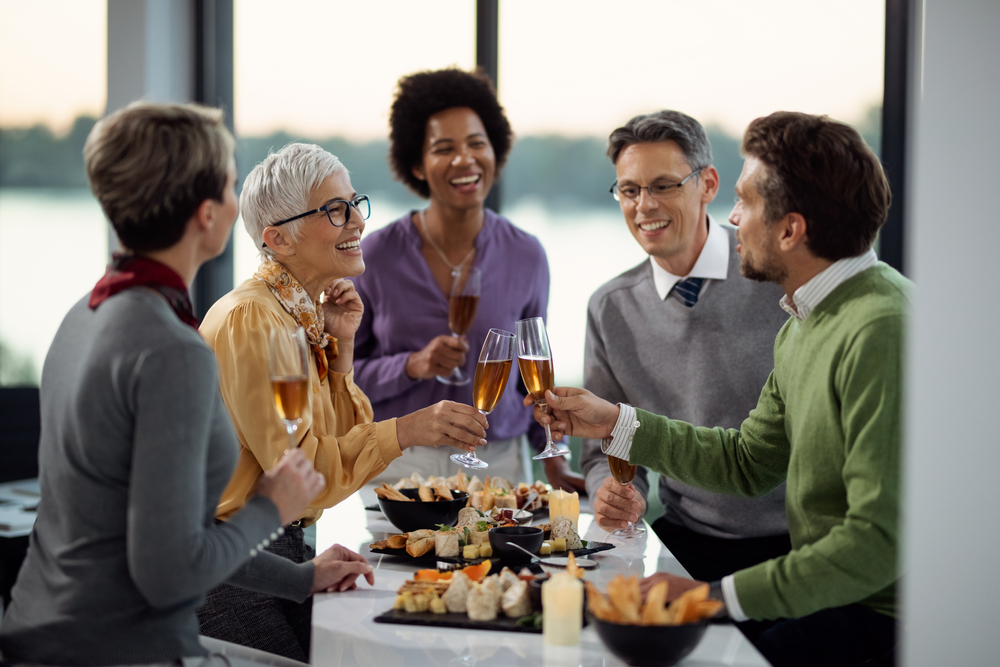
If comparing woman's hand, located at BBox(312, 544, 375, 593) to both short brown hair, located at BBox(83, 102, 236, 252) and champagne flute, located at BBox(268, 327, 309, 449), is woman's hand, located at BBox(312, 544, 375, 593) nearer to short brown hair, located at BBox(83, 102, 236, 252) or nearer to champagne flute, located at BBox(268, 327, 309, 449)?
champagne flute, located at BBox(268, 327, 309, 449)

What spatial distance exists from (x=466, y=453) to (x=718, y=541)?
95cm

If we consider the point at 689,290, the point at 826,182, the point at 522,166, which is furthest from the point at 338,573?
the point at 522,166

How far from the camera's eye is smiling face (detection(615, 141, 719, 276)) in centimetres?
267

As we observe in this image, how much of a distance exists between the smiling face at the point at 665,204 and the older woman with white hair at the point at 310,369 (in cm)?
92

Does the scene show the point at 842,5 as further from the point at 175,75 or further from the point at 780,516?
the point at 175,75

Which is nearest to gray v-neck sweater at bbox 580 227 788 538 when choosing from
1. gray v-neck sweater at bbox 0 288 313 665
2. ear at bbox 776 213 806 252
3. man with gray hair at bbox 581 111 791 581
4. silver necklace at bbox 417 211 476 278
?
man with gray hair at bbox 581 111 791 581

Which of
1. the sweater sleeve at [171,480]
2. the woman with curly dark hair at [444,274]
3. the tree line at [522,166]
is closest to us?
the sweater sleeve at [171,480]

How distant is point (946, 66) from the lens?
107 centimetres

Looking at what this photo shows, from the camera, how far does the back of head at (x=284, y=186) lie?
7.16 feet

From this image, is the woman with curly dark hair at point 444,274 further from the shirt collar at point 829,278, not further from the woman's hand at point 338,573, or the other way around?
the shirt collar at point 829,278

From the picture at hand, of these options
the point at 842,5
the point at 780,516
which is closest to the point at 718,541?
the point at 780,516

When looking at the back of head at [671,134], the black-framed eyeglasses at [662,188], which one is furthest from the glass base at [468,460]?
the back of head at [671,134]

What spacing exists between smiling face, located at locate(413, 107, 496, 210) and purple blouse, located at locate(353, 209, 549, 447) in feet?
0.61

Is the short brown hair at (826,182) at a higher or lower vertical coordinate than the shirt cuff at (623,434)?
higher
